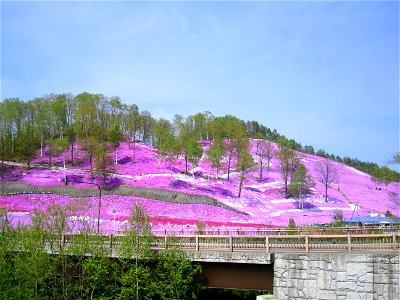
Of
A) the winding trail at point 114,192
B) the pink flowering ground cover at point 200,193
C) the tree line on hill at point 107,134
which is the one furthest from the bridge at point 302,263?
the tree line on hill at point 107,134

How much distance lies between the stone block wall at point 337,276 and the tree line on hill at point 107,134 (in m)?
54.9

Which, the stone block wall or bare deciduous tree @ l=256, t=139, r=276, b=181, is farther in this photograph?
bare deciduous tree @ l=256, t=139, r=276, b=181

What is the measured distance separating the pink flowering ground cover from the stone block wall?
34684mm

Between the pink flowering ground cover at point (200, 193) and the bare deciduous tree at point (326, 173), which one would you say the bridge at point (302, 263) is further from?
the bare deciduous tree at point (326, 173)

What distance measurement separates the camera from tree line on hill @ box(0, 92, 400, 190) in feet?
272

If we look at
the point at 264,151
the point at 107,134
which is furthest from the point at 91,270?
the point at 264,151

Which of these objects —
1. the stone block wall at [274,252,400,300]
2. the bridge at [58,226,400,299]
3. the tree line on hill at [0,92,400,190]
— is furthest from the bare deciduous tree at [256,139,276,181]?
the stone block wall at [274,252,400,300]

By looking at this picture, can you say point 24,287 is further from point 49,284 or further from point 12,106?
point 12,106

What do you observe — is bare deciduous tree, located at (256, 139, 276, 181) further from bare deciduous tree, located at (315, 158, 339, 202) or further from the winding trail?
the winding trail

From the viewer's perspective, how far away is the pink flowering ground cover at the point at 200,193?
60.8 meters

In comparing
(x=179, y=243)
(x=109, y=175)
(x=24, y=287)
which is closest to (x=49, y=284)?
(x=24, y=287)

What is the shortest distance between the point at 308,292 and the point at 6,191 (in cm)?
5676

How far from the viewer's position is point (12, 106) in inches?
3622

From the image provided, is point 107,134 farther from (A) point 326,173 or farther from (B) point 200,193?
(A) point 326,173
